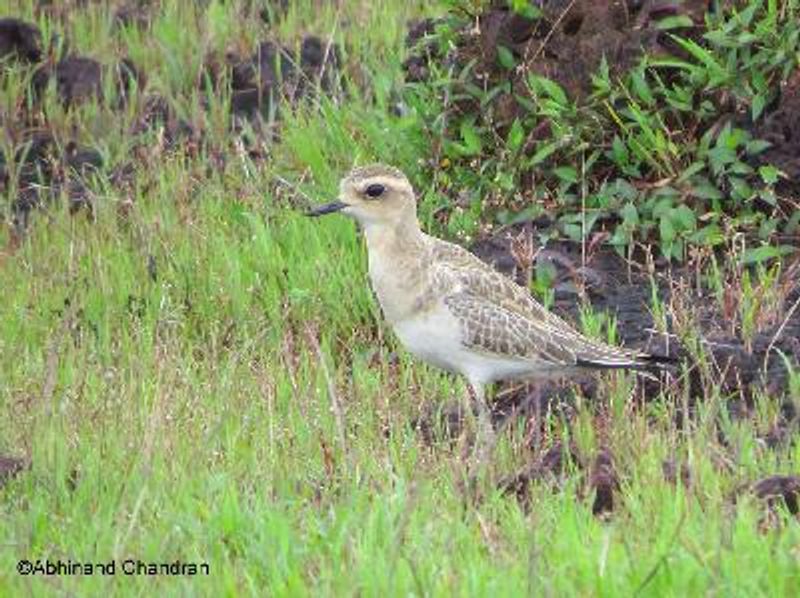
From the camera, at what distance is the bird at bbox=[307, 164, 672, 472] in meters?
9.25

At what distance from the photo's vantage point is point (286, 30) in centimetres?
1362

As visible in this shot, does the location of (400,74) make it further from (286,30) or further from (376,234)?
(376,234)

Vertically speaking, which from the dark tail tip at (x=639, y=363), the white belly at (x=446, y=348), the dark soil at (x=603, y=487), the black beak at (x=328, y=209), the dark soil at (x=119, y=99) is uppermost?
the dark soil at (x=603, y=487)

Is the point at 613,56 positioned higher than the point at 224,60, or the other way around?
the point at 613,56

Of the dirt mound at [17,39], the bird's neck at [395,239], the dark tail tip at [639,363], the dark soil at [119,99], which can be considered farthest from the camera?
the dirt mound at [17,39]

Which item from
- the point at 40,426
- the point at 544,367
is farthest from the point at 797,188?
the point at 40,426

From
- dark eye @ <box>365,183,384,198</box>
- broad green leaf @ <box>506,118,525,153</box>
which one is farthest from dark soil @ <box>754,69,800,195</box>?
dark eye @ <box>365,183,384,198</box>

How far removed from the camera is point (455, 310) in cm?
933

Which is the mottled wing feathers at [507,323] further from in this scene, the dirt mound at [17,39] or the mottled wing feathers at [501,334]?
the dirt mound at [17,39]

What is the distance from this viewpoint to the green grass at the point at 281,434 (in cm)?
696

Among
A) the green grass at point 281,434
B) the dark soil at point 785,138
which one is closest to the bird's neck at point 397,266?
the green grass at point 281,434

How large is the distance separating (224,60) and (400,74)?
1602mm

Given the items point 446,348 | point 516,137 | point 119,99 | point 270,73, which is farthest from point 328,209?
point 119,99

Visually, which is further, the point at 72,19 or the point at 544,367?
the point at 72,19
